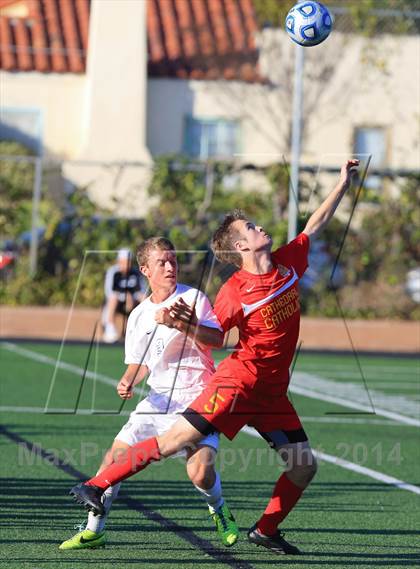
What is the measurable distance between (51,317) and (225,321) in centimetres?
1683

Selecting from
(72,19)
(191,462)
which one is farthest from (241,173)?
(191,462)

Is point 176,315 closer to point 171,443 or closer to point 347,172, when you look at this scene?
point 171,443

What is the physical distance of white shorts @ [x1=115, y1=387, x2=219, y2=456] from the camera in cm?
746

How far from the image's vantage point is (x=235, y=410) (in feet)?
23.4

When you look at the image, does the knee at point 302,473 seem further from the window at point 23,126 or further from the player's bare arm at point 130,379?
the window at point 23,126

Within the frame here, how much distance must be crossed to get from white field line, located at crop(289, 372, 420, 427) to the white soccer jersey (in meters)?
6.48

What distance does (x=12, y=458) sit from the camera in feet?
34.4

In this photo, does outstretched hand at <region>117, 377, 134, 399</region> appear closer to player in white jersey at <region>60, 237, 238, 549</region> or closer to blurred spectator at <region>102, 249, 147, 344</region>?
player in white jersey at <region>60, 237, 238, 549</region>

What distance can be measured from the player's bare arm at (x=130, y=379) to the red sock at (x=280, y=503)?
1011 mm

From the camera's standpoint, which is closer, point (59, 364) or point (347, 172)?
point (347, 172)

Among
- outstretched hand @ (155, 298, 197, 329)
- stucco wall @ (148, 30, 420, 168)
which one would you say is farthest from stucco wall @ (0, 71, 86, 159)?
outstretched hand @ (155, 298, 197, 329)

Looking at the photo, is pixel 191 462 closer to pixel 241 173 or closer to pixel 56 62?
pixel 241 173

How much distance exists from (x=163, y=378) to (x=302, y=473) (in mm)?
971

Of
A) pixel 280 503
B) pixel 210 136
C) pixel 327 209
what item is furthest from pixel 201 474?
pixel 210 136
